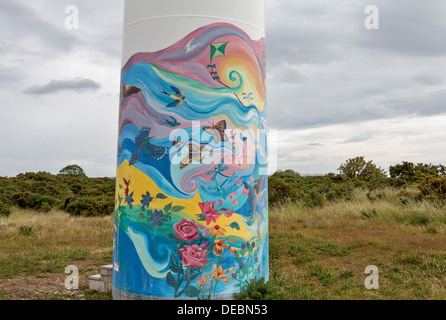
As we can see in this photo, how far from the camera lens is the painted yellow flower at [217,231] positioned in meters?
6.47

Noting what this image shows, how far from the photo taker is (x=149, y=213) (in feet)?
21.4

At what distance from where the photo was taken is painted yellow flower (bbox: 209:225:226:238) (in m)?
6.47

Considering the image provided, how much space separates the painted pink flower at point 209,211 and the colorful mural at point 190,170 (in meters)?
0.02

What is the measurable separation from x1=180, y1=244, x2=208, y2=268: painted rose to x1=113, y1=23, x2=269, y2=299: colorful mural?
0.02 metres

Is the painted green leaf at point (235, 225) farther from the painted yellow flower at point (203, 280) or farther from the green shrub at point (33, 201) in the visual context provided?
the green shrub at point (33, 201)

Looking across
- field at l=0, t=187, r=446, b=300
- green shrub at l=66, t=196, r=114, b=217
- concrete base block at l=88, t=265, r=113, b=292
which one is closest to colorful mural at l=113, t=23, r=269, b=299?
field at l=0, t=187, r=446, b=300

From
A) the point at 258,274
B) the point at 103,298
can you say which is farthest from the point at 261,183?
the point at 103,298

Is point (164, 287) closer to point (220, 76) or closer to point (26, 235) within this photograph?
point (220, 76)

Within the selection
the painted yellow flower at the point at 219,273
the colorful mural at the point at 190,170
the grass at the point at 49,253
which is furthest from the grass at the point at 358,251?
the grass at the point at 49,253

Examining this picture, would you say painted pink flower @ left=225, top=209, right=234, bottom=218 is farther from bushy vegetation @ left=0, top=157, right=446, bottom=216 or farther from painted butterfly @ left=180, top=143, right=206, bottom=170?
bushy vegetation @ left=0, top=157, right=446, bottom=216

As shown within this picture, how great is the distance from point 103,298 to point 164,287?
6.32 ft

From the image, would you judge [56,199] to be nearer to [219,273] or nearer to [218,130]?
[219,273]

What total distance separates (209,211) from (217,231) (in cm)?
34
